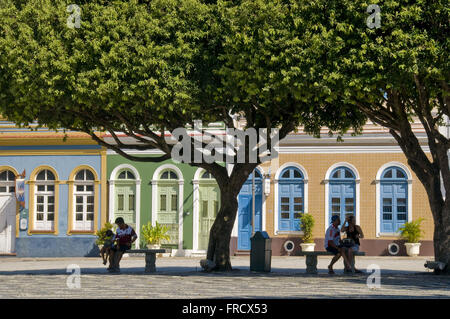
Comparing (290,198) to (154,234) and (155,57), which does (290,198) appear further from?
(155,57)

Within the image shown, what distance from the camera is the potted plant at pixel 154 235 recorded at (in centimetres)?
3058

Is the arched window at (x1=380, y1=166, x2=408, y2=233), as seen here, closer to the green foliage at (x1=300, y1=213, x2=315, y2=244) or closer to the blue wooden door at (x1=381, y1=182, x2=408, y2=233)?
the blue wooden door at (x1=381, y1=182, x2=408, y2=233)

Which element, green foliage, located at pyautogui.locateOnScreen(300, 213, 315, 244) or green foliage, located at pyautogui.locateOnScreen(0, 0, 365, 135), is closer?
green foliage, located at pyautogui.locateOnScreen(0, 0, 365, 135)

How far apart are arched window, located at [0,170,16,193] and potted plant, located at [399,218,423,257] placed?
14.7 meters

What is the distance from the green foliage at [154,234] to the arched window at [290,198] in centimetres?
430

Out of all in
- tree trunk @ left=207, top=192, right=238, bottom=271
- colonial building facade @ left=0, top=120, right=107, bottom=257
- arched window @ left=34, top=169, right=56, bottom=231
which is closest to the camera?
tree trunk @ left=207, top=192, right=238, bottom=271

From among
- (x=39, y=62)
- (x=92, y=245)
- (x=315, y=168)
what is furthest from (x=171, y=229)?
(x=39, y=62)

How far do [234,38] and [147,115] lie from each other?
3.22 metres

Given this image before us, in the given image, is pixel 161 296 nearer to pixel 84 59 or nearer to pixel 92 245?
pixel 84 59

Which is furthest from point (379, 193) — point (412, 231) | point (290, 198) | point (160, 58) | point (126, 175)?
point (160, 58)

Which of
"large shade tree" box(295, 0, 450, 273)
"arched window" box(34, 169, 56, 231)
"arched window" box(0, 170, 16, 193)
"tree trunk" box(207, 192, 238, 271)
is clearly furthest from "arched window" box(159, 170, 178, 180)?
"large shade tree" box(295, 0, 450, 273)

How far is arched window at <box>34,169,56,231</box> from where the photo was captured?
31631 millimetres

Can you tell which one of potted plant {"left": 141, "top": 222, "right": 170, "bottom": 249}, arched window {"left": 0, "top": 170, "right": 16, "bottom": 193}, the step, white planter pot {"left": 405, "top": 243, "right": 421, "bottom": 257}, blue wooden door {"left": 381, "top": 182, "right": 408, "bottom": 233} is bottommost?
the step

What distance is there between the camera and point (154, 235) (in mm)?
30609
